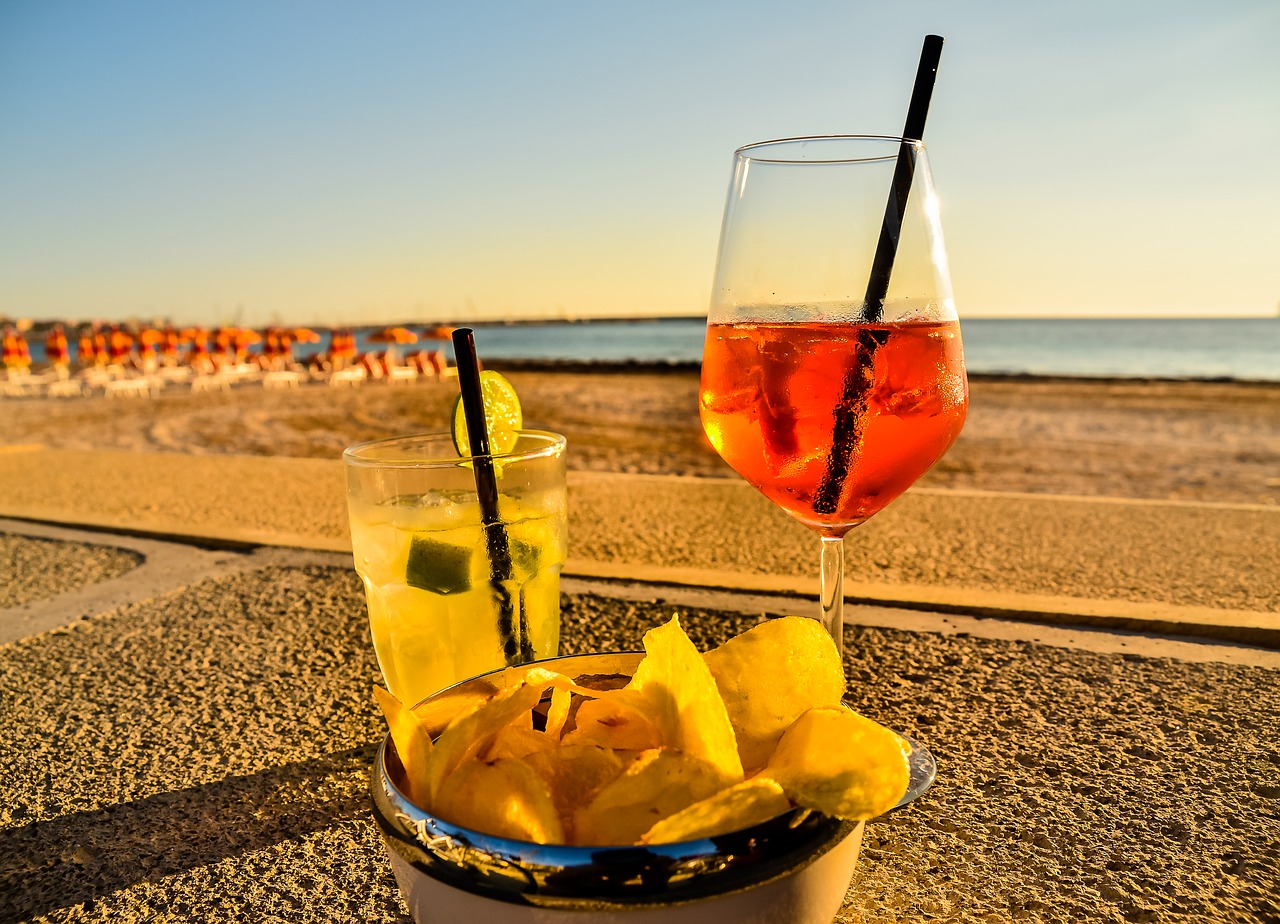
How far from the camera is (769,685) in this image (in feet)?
2.52

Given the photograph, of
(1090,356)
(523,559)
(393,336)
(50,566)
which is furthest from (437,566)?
(1090,356)

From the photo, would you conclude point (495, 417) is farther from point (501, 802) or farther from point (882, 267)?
point (501, 802)

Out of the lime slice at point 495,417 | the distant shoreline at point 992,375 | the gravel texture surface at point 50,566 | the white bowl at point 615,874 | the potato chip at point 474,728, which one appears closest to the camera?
the white bowl at point 615,874

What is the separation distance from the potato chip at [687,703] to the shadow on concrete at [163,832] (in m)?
0.56

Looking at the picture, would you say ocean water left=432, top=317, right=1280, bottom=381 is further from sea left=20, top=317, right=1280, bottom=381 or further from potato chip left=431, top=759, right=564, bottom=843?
potato chip left=431, top=759, right=564, bottom=843

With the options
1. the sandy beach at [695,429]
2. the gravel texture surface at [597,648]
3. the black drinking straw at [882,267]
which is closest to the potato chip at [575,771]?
the gravel texture surface at [597,648]

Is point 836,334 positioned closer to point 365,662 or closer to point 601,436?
point 365,662

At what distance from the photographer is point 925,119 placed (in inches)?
41.2

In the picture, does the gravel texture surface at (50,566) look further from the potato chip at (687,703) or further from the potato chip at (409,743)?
the potato chip at (687,703)

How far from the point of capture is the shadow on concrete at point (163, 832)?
36.5 inches

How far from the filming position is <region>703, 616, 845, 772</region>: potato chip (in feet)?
2.52

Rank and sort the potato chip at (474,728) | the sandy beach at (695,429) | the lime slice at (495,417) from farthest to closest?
the sandy beach at (695,429) < the lime slice at (495,417) < the potato chip at (474,728)

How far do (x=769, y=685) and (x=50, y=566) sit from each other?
2223mm

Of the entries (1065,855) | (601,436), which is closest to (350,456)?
(1065,855)
